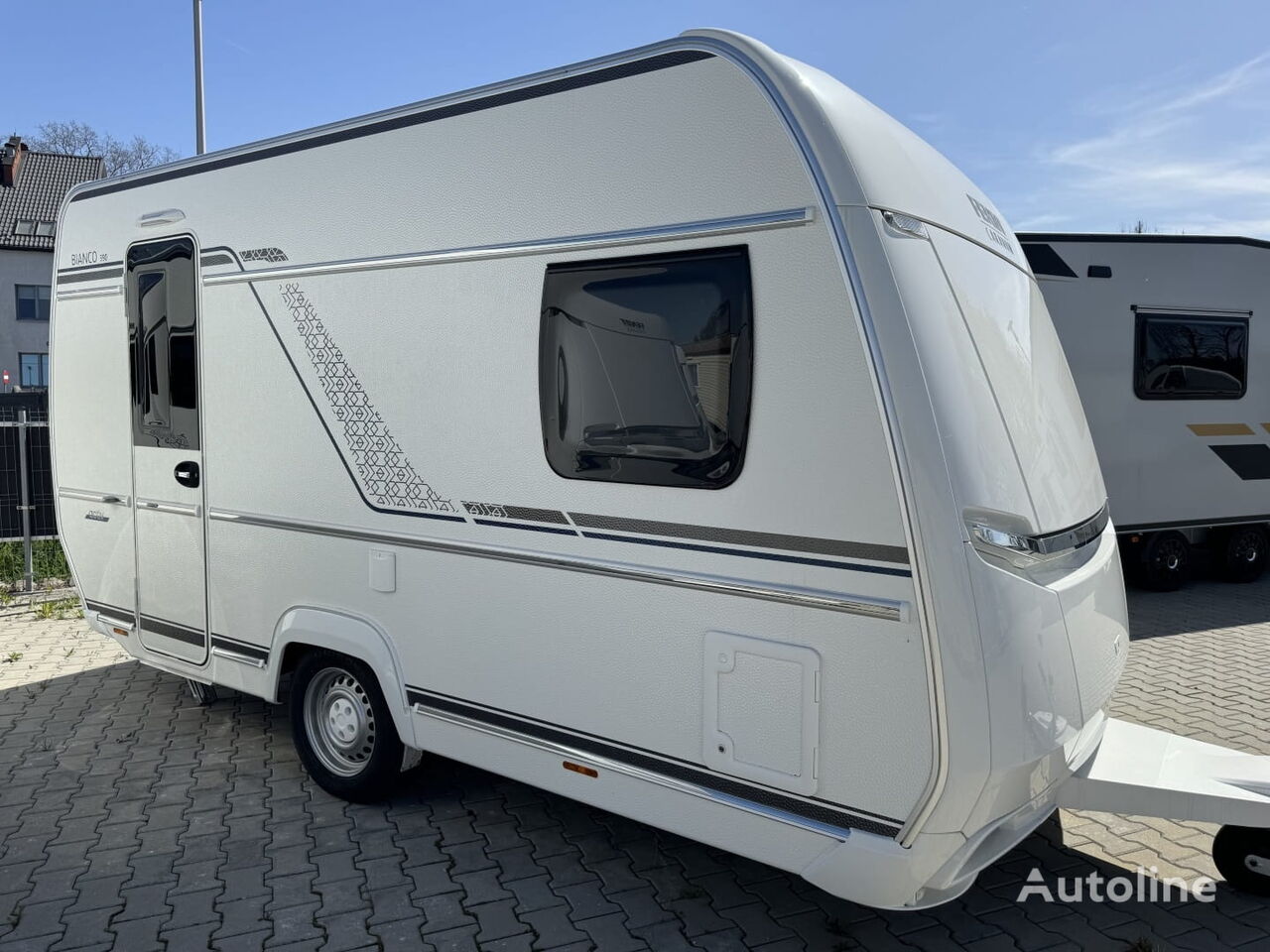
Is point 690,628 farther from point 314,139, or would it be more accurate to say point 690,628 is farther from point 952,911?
point 314,139

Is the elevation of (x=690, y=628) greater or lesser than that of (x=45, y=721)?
greater

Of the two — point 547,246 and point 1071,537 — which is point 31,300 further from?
point 1071,537

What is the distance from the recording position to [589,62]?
3502 mm

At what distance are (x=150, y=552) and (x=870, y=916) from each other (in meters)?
3.85

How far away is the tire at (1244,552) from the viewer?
945 cm

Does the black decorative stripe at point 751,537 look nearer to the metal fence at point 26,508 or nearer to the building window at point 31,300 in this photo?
the metal fence at point 26,508

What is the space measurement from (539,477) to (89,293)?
133 inches

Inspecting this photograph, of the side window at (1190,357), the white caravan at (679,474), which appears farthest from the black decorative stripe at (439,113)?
the side window at (1190,357)

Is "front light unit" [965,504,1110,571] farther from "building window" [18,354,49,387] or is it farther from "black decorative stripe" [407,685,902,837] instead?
"building window" [18,354,49,387]

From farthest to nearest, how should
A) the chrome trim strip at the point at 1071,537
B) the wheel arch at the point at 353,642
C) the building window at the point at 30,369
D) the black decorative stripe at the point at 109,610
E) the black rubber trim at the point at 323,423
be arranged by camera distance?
the building window at the point at 30,369 < the black decorative stripe at the point at 109,610 < the wheel arch at the point at 353,642 < the black rubber trim at the point at 323,423 < the chrome trim strip at the point at 1071,537

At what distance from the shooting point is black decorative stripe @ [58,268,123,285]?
5352 mm

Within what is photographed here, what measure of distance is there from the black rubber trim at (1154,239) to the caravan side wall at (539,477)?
5.91m

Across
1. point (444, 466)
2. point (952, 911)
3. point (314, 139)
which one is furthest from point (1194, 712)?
point (314, 139)

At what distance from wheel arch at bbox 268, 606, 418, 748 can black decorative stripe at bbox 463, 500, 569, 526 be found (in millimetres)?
781
